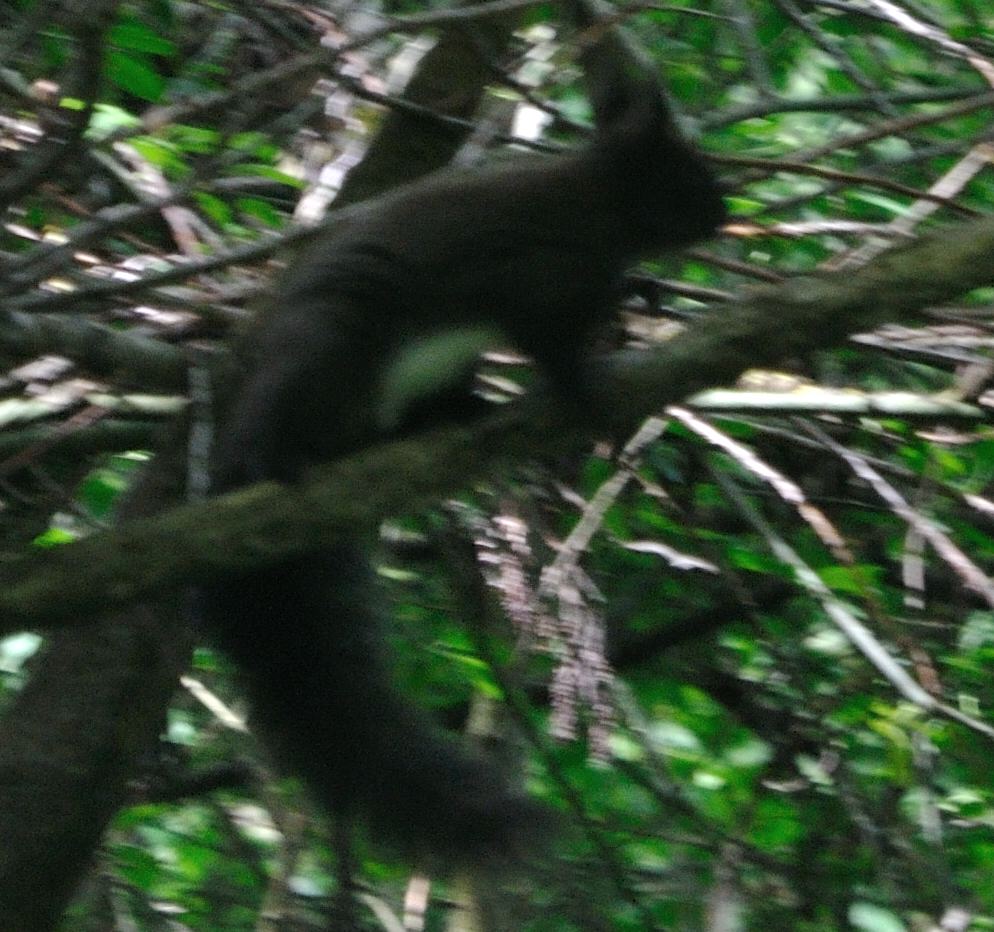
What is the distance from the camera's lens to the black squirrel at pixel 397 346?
10.1 feet

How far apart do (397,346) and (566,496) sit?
0.49 metres

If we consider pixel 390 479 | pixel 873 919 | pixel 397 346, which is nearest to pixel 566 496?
pixel 397 346

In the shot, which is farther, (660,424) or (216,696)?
(216,696)

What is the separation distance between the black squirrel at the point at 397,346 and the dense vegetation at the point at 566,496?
103 mm

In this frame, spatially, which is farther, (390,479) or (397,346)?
(397,346)

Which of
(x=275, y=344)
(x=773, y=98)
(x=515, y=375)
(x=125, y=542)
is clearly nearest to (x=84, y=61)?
(x=125, y=542)

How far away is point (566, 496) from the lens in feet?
11.4

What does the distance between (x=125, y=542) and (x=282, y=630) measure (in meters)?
0.99

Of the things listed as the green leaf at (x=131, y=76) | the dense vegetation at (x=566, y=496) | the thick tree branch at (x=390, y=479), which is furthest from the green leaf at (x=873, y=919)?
the green leaf at (x=131, y=76)

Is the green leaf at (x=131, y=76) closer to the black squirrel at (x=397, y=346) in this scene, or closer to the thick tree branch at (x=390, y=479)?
the black squirrel at (x=397, y=346)

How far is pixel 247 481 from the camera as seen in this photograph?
3.19 metres

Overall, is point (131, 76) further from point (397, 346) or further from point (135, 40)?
point (397, 346)

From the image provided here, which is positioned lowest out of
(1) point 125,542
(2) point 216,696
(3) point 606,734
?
(2) point 216,696

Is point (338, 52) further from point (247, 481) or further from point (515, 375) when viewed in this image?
point (515, 375)
